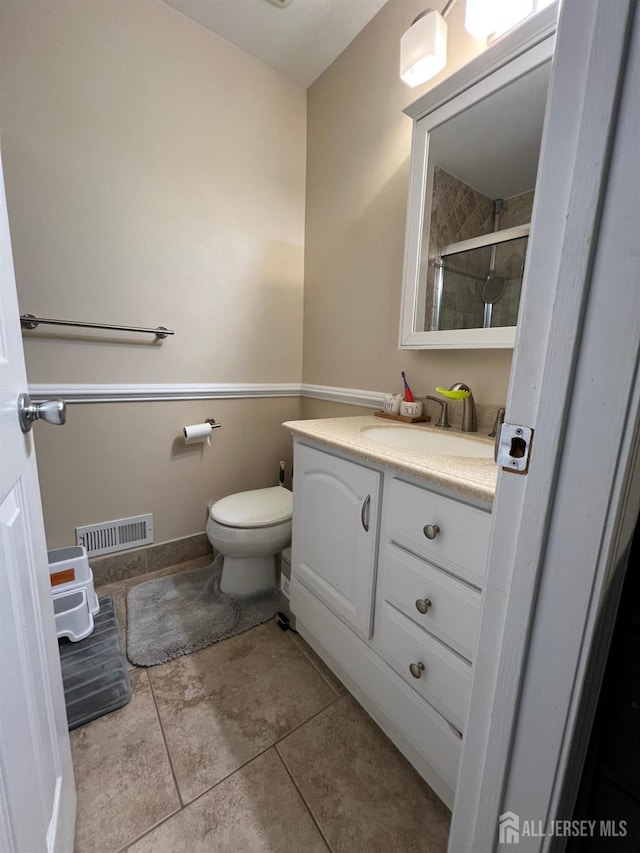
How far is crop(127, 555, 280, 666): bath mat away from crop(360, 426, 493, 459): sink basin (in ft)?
2.99

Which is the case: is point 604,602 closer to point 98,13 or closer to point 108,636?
point 108,636

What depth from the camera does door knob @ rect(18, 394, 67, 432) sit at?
1.91 feet

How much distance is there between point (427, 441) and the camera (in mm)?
1240

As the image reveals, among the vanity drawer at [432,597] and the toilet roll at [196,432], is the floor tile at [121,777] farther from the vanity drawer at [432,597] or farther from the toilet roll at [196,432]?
the toilet roll at [196,432]

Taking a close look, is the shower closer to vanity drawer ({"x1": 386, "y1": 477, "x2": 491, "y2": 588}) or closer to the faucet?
the faucet

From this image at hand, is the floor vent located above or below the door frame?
below

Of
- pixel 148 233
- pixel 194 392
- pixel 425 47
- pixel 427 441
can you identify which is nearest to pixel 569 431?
pixel 427 441

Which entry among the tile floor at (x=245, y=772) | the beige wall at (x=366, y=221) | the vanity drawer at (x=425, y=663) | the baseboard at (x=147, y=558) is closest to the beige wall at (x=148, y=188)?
the beige wall at (x=366, y=221)

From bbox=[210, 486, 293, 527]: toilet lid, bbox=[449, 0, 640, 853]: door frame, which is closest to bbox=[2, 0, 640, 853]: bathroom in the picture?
bbox=[210, 486, 293, 527]: toilet lid

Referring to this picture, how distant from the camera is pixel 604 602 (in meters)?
0.35

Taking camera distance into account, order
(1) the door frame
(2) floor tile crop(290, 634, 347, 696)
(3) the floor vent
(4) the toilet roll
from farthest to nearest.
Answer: (4) the toilet roll < (3) the floor vent < (2) floor tile crop(290, 634, 347, 696) < (1) the door frame

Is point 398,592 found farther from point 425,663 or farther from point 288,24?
point 288,24

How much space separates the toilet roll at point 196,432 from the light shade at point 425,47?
64.0 inches

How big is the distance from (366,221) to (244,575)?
171 cm
